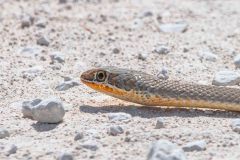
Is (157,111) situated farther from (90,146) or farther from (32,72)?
(32,72)

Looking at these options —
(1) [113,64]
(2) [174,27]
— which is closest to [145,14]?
(2) [174,27]

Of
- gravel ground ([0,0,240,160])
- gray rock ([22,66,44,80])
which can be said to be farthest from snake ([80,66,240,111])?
gray rock ([22,66,44,80])

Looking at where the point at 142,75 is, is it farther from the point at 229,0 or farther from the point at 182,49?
the point at 229,0

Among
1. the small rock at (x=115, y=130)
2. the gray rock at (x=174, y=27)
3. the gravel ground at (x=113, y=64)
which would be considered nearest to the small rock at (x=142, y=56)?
the gravel ground at (x=113, y=64)

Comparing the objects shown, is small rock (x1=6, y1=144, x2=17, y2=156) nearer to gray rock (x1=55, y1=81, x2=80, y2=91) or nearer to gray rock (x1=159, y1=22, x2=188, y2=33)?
gray rock (x1=55, y1=81, x2=80, y2=91)

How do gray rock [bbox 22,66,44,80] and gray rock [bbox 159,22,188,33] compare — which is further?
gray rock [bbox 159,22,188,33]

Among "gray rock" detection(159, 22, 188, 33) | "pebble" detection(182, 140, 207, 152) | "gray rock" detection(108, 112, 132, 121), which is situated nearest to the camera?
"pebble" detection(182, 140, 207, 152)

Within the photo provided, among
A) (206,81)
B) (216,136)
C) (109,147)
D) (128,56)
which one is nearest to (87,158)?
(109,147)
